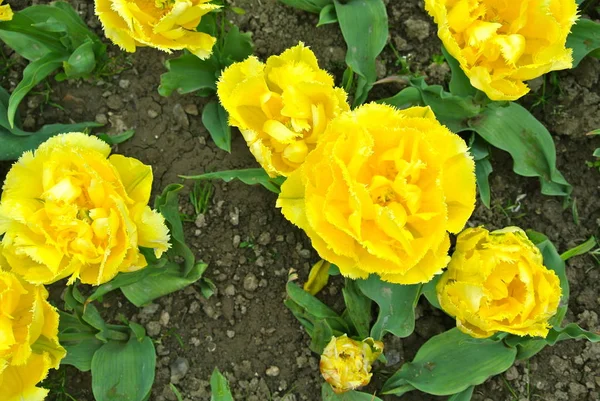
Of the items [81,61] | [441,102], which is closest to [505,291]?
[441,102]

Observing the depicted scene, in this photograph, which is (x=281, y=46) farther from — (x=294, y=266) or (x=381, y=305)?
(x=381, y=305)

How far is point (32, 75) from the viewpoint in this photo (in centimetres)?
229

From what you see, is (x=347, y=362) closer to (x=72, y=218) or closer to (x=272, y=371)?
(x=272, y=371)

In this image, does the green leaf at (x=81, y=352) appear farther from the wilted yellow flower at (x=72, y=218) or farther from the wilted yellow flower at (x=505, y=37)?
the wilted yellow flower at (x=505, y=37)

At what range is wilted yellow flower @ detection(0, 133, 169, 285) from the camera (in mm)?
1841

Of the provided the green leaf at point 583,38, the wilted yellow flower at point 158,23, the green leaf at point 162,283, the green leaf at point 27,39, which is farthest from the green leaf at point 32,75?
the green leaf at point 583,38

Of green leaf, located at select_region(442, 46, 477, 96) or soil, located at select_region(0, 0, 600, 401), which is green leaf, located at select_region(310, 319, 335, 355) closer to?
soil, located at select_region(0, 0, 600, 401)

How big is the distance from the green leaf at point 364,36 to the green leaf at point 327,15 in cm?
4

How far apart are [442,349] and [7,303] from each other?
1349 mm

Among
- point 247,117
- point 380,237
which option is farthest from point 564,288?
point 247,117

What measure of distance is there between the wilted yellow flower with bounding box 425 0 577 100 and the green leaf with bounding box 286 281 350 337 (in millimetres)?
865

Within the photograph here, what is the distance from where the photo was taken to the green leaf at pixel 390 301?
2.13 meters

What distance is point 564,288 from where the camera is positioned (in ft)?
7.38

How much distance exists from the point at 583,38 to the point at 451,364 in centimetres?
123
